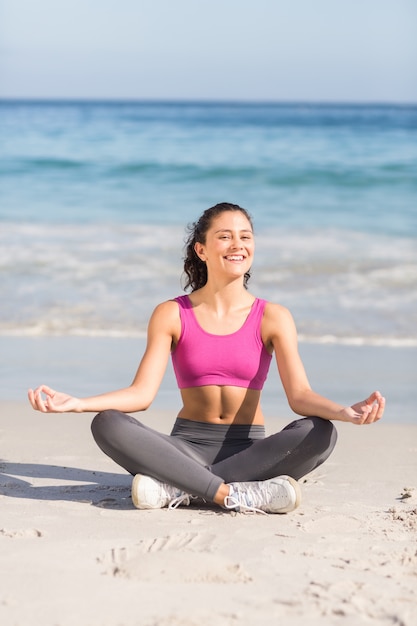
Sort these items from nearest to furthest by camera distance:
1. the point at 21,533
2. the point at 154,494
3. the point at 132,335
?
the point at 21,533, the point at 154,494, the point at 132,335

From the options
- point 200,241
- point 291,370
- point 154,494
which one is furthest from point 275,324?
point 154,494

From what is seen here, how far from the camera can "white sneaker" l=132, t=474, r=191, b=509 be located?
3.85m

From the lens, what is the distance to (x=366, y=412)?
3.66 m

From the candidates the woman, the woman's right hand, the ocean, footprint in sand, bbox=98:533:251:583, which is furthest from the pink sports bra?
the ocean

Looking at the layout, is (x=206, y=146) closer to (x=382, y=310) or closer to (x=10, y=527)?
(x=382, y=310)

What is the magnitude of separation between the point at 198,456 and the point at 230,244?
35.3 inches

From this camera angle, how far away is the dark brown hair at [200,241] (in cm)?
428

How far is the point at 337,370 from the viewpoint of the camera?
21.4 ft

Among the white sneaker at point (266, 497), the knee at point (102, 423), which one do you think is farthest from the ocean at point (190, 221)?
the knee at point (102, 423)

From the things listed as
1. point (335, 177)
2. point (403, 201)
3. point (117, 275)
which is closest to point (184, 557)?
point (117, 275)

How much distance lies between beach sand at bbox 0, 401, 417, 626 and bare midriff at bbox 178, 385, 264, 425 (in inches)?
15.4

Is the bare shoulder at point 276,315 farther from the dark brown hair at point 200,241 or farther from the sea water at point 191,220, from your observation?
the sea water at point 191,220

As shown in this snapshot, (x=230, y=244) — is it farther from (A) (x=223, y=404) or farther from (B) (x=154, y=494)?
(B) (x=154, y=494)

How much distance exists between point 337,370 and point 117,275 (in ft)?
13.6
